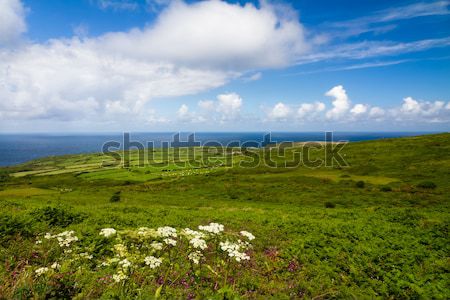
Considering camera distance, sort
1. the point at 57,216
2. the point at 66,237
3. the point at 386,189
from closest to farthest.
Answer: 1. the point at 66,237
2. the point at 57,216
3. the point at 386,189

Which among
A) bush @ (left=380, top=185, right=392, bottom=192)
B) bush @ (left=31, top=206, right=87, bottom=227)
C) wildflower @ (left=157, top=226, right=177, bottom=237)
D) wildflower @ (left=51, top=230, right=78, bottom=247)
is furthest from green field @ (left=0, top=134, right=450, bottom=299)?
bush @ (left=380, top=185, right=392, bottom=192)

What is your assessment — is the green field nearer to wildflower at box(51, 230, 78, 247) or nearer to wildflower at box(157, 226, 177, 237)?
wildflower at box(157, 226, 177, 237)

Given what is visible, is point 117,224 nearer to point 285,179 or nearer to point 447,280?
point 447,280

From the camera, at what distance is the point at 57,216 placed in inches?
611

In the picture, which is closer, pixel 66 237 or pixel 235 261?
pixel 66 237

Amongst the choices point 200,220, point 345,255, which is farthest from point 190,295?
point 200,220

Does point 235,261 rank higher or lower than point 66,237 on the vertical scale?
lower

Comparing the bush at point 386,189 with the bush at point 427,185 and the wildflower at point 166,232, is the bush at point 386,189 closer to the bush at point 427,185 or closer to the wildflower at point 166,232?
the bush at point 427,185

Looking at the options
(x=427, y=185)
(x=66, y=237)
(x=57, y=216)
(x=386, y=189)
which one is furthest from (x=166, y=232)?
(x=427, y=185)

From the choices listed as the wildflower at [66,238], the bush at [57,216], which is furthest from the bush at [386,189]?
the wildflower at [66,238]

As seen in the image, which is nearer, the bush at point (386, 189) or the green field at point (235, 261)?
the green field at point (235, 261)

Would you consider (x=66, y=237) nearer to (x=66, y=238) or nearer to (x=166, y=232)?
(x=66, y=238)

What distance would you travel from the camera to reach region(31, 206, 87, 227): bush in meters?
15.0

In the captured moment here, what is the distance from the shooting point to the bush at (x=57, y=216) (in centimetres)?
1505
